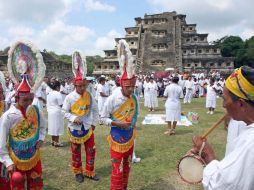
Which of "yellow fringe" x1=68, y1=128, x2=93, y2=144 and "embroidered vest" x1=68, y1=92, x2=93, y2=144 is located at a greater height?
"embroidered vest" x1=68, y1=92, x2=93, y2=144

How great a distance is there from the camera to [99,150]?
898 cm

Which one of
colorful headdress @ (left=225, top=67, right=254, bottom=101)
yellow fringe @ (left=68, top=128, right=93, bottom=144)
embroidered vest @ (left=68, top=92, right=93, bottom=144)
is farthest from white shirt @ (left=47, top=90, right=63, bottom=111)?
colorful headdress @ (left=225, top=67, right=254, bottom=101)

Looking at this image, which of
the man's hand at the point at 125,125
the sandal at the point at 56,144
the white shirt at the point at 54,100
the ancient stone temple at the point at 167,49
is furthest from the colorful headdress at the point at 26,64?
the ancient stone temple at the point at 167,49

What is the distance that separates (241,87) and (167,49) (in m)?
48.2

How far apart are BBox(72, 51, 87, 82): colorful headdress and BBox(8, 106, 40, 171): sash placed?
2328 mm

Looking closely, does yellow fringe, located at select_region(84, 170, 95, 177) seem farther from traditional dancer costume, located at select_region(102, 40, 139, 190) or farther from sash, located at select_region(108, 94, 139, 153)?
sash, located at select_region(108, 94, 139, 153)

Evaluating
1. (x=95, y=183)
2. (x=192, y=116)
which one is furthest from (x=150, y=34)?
(x=95, y=183)

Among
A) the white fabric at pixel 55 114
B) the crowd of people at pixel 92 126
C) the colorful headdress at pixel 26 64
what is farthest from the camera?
the white fabric at pixel 55 114

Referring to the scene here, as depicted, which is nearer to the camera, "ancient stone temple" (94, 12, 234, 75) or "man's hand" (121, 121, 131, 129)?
"man's hand" (121, 121, 131, 129)

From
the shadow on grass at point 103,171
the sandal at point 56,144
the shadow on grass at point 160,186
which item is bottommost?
the shadow on grass at point 160,186

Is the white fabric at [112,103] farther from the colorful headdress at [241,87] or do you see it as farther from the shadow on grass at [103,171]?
the colorful headdress at [241,87]

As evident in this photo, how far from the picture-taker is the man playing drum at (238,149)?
199cm

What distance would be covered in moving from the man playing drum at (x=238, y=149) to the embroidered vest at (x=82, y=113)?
427cm

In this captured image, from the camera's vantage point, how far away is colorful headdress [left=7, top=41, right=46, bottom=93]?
14.1 ft
